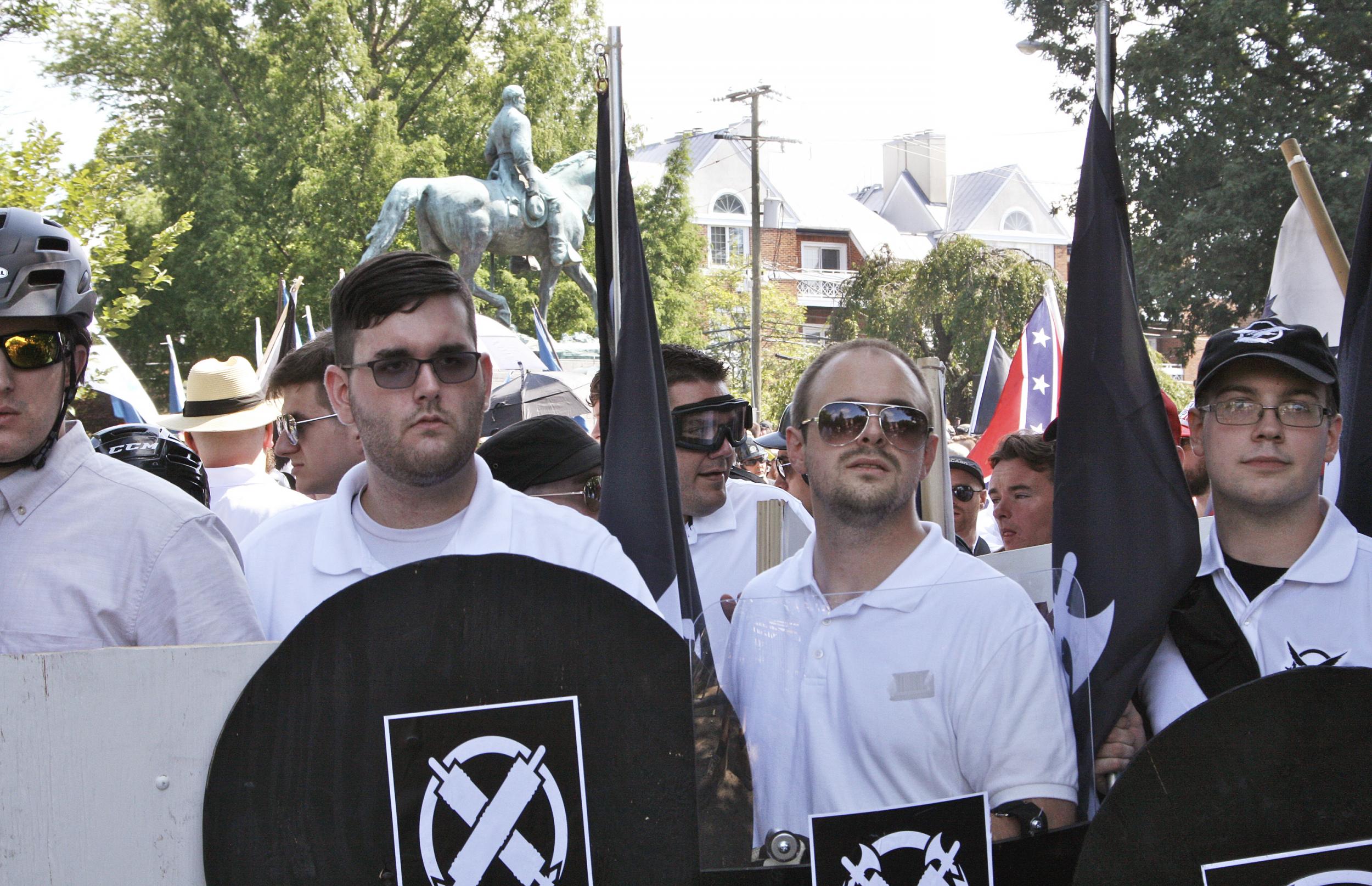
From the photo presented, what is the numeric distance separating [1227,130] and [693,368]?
51.9 feet

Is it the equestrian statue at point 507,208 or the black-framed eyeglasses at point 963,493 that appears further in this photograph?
the equestrian statue at point 507,208

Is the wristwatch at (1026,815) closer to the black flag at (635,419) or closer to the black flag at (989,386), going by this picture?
the black flag at (635,419)

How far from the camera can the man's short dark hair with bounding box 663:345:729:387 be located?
12.9ft

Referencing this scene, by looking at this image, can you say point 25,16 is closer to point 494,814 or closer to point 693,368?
point 693,368

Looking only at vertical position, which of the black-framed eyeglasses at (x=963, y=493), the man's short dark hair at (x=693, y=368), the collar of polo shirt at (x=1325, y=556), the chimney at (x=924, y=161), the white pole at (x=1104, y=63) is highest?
the chimney at (x=924, y=161)

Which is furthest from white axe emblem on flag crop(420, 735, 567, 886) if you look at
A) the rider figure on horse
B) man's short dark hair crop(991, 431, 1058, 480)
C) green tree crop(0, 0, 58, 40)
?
A: the rider figure on horse

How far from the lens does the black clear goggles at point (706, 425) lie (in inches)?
151

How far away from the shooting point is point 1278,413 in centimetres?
241

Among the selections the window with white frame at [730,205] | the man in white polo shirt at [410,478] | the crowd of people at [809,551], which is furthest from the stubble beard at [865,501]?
the window with white frame at [730,205]

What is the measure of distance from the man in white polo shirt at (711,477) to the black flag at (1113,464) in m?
1.37

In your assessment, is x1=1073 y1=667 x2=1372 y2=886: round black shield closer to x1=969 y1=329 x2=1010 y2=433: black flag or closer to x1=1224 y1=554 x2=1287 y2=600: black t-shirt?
x1=1224 y1=554 x2=1287 y2=600: black t-shirt

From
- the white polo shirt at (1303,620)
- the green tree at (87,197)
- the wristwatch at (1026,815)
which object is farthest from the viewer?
the green tree at (87,197)

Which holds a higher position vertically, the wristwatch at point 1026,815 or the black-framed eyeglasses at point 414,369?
the black-framed eyeglasses at point 414,369

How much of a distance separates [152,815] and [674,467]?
4.60ft
